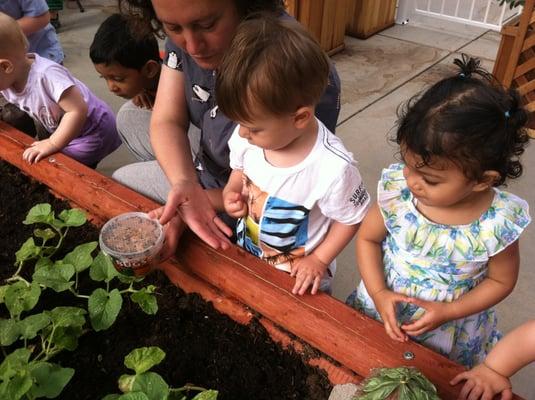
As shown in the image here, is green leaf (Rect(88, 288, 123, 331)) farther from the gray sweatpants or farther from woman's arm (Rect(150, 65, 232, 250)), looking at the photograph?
the gray sweatpants

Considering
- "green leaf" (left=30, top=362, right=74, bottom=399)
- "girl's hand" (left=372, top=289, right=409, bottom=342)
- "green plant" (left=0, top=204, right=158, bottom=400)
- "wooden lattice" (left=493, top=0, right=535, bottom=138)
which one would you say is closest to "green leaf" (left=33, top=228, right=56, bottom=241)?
"green plant" (left=0, top=204, right=158, bottom=400)

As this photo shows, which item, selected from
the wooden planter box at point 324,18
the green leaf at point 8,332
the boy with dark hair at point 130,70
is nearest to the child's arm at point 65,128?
the boy with dark hair at point 130,70

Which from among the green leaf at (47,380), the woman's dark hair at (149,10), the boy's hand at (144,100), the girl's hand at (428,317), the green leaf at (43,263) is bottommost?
the boy's hand at (144,100)

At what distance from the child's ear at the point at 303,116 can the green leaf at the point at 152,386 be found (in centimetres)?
56

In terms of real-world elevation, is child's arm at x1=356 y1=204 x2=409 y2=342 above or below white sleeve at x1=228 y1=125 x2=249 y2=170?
below

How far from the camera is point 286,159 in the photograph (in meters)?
1.14

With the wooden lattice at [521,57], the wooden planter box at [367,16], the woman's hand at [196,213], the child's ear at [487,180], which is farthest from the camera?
the wooden planter box at [367,16]

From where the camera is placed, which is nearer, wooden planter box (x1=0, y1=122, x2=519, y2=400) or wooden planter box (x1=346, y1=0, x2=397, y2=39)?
wooden planter box (x1=0, y1=122, x2=519, y2=400)

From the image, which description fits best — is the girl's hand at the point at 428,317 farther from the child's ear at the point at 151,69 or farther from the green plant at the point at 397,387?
the child's ear at the point at 151,69

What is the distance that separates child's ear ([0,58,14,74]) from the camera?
171cm

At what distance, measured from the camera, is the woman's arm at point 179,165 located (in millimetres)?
1208

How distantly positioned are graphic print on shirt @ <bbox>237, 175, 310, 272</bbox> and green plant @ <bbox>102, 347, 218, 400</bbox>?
0.40 meters

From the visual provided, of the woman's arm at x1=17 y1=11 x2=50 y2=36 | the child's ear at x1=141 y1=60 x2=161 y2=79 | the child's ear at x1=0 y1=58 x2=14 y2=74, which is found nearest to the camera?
the child's ear at x1=0 y1=58 x2=14 y2=74

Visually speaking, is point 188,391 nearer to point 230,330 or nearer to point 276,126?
point 230,330
